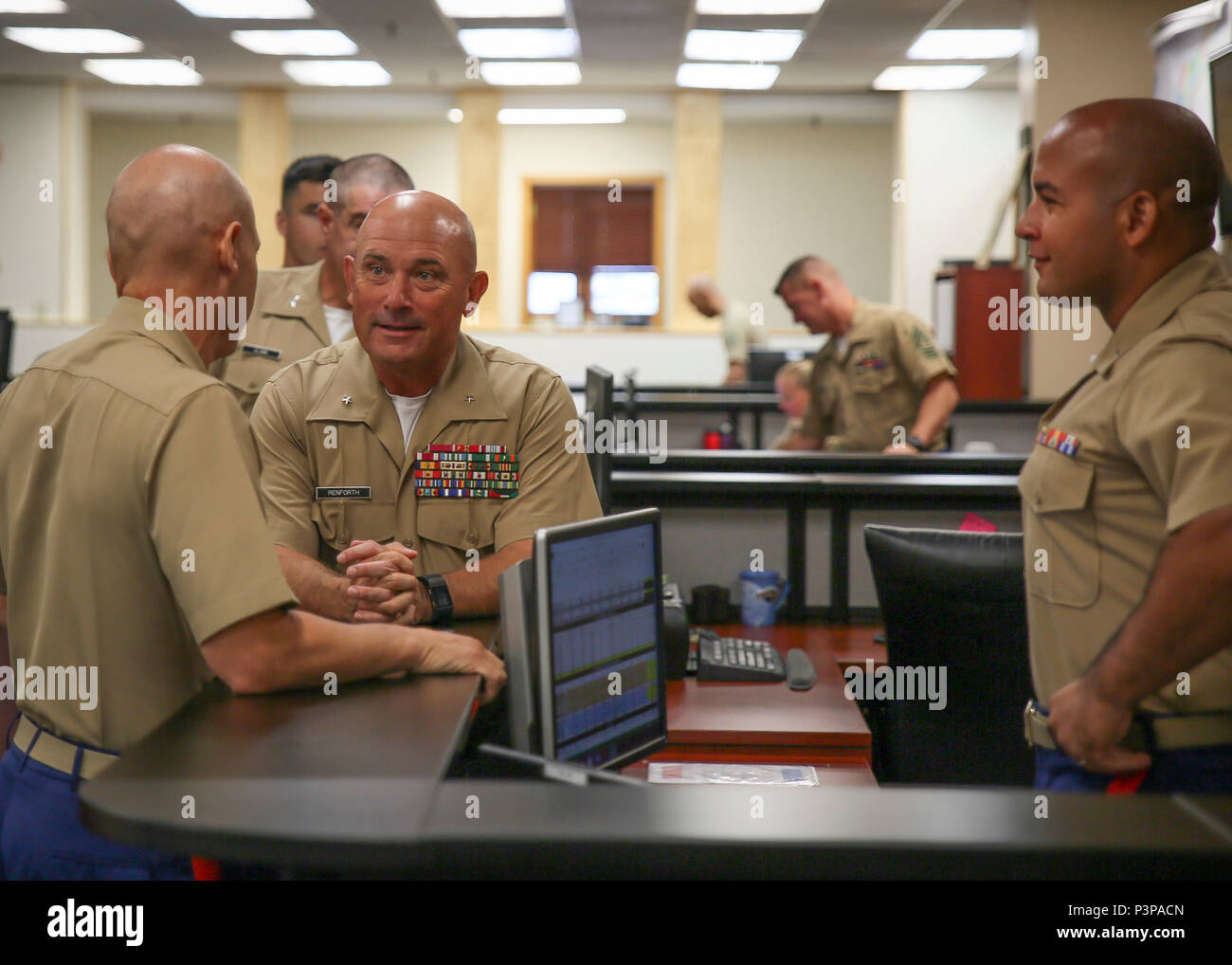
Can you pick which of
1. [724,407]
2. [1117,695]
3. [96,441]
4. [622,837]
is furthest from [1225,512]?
[724,407]

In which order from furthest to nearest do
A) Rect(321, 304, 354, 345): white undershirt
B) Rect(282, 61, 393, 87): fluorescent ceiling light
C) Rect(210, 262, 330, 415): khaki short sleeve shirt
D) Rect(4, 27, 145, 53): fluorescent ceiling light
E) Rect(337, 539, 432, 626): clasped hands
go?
Rect(282, 61, 393, 87): fluorescent ceiling light → Rect(4, 27, 145, 53): fluorescent ceiling light → Rect(321, 304, 354, 345): white undershirt → Rect(210, 262, 330, 415): khaki short sleeve shirt → Rect(337, 539, 432, 626): clasped hands

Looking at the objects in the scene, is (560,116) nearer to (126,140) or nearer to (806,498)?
(126,140)

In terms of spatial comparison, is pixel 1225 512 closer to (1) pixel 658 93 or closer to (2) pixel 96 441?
(2) pixel 96 441

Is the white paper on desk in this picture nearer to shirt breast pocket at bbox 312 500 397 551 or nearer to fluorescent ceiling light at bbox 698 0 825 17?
shirt breast pocket at bbox 312 500 397 551

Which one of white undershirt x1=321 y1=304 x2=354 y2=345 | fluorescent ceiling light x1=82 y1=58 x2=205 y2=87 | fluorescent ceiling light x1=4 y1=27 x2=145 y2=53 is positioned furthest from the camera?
fluorescent ceiling light x1=82 y1=58 x2=205 y2=87

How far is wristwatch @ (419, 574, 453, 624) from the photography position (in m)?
1.83

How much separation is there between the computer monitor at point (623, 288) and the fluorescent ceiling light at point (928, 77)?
3.23m

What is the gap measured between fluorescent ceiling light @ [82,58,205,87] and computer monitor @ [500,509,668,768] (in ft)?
30.2

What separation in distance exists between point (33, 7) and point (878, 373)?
653cm

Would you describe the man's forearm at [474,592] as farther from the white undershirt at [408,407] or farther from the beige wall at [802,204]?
the beige wall at [802,204]

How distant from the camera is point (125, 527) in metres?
1.27

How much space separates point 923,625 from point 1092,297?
0.73 m

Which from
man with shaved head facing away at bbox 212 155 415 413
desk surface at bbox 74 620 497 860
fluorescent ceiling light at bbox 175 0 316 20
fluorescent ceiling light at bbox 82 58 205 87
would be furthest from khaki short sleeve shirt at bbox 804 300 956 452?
fluorescent ceiling light at bbox 82 58 205 87

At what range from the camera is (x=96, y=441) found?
1261mm
